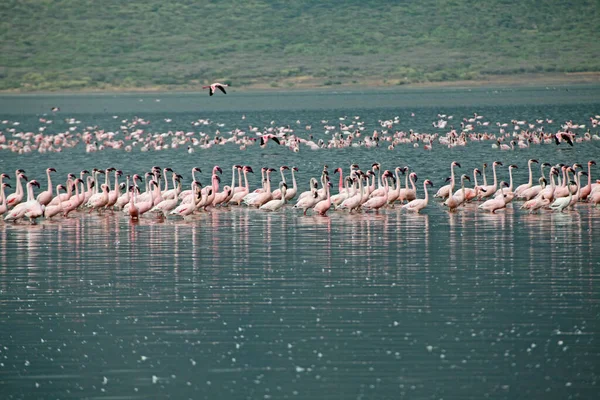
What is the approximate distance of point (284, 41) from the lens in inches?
6289

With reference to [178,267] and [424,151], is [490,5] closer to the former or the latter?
[424,151]

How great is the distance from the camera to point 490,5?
566ft

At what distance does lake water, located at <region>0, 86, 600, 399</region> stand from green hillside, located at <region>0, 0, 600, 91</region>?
377 feet

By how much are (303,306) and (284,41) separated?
143229 millimetres

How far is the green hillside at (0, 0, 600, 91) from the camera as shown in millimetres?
146750

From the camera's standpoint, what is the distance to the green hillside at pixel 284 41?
14675 centimetres

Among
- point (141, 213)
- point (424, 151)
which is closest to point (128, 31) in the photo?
point (424, 151)

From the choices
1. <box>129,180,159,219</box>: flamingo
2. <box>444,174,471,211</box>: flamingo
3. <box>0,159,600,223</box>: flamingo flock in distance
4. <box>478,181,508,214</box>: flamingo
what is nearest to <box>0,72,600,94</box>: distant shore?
<box>0,159,600,223</box>: flamingo flock in distance

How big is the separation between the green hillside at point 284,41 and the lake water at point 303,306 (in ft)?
377

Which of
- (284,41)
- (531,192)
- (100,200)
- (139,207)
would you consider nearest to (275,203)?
(139,207)

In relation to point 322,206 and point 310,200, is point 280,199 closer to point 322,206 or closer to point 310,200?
point 310,200

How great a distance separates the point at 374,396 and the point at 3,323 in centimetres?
618

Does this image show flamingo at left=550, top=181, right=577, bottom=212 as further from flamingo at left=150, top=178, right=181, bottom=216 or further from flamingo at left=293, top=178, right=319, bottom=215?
flamingo at left=150, top=178, right=181, bottom=216

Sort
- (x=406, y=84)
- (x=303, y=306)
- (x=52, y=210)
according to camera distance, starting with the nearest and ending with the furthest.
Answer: (x=303, y=306)
(x=52, y=210)
(x=406, y=84)
